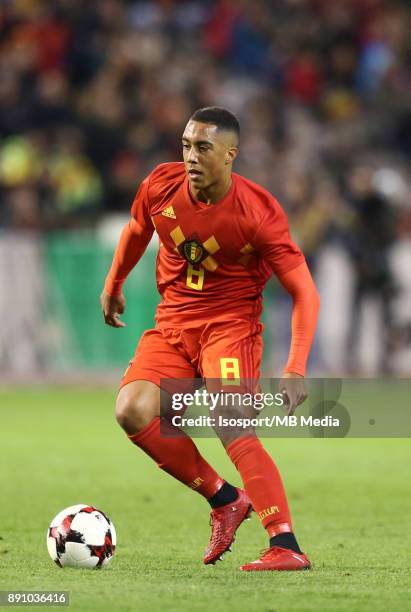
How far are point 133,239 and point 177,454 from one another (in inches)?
43.5

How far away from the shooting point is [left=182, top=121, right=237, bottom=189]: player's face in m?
6.34

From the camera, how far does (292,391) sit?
6051 millimetres

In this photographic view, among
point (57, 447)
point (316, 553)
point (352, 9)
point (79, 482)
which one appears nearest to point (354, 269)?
point (352, 9)

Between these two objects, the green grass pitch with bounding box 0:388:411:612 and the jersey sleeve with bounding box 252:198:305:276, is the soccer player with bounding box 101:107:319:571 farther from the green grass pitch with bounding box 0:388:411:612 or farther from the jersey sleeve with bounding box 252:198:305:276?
the green grass pitch with bounding box 0:388:411:612

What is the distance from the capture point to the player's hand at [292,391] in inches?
238

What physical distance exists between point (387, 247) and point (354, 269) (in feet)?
1.54

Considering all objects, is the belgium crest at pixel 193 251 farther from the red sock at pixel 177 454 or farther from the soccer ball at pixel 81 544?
the soccer ball at pixel 81 544

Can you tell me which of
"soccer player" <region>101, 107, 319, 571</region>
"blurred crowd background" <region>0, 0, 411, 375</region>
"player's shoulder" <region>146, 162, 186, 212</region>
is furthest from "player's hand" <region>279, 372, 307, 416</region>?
"blurred crowd background" <region>0, 0, 411, 375</region>

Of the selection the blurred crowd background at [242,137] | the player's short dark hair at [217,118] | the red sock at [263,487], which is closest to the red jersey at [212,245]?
the player's short dark hair at [217,118]

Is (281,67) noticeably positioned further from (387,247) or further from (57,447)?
(57,447)

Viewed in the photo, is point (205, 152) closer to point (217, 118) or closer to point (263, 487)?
point (217, 118)

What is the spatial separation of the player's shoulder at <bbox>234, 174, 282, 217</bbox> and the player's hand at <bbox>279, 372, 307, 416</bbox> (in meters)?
0.78

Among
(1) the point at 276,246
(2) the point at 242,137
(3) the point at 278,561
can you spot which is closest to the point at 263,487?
(3) the point at 278,561

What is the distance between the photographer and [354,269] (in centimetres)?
1678
